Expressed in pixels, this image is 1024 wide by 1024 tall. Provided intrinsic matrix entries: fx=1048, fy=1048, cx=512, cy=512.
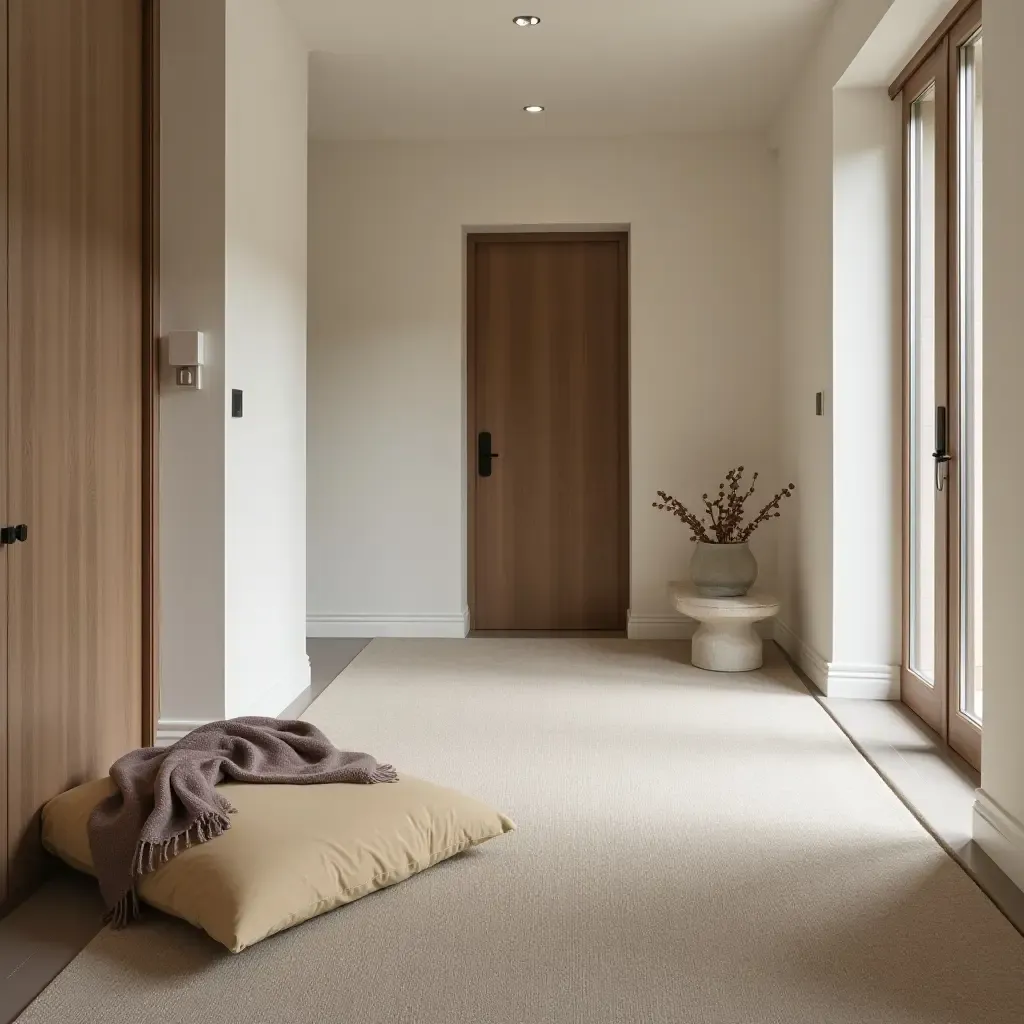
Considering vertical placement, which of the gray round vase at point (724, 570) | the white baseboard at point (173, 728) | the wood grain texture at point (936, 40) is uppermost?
the wood grain texture at point (936, 40)

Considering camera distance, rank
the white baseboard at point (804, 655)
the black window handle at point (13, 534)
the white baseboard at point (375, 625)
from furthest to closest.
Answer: the white baseboard at point (375, 625), the white baseboard at point (804, 655), the black window handle at point (13, 534)

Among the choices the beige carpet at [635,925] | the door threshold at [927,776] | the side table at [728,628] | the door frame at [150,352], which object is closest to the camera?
the beige carpet at [635,925]

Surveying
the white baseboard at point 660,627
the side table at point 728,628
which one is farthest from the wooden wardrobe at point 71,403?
the white baseboard at point 660,627

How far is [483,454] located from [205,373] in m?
2.62

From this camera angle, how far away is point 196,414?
305cm

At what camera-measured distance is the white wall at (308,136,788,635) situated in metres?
5.25

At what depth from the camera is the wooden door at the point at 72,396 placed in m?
2.16

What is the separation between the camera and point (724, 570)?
4535 mm

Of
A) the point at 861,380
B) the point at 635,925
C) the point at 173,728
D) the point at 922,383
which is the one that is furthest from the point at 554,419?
the point at 635,925

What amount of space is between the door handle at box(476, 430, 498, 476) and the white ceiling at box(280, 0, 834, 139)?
59.8 inches

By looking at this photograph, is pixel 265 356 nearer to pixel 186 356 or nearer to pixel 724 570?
pixel 186 356

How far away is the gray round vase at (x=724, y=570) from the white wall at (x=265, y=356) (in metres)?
1.72

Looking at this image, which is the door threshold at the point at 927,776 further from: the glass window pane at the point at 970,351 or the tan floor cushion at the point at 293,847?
the tan floor cushion at the point at 293,847

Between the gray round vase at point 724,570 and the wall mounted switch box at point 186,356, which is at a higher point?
the wall mounted switch box at point 186,356
